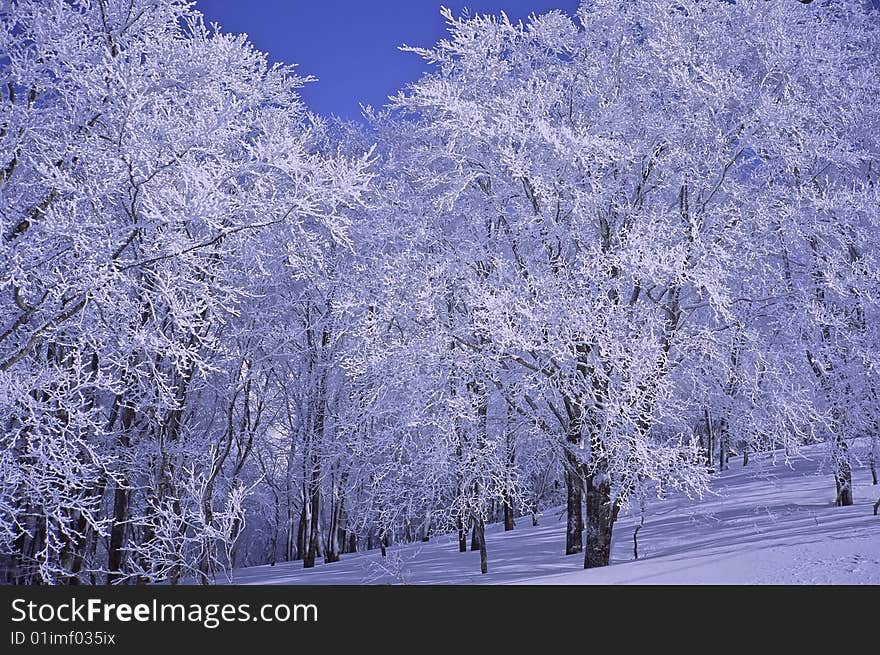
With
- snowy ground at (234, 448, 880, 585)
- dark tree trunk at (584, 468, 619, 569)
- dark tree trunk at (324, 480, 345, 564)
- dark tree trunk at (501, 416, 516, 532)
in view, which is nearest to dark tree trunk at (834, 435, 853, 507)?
snowy ground at (234, 448, 880, 585)

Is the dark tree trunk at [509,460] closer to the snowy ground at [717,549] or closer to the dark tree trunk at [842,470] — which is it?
the snowy ground at [717,549]

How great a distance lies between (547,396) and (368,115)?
38.5ft

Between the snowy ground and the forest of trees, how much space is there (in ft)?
2.66

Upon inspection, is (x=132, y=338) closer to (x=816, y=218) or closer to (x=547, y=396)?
(x=547, y=396)

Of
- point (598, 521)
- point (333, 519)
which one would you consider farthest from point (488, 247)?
point (333, 519)

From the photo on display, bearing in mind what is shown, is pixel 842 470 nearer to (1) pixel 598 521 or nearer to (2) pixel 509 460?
(1) pixel 598 521

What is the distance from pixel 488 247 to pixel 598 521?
4.28m

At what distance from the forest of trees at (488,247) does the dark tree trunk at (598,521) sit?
50mm

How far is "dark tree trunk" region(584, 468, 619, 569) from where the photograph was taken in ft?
28.7

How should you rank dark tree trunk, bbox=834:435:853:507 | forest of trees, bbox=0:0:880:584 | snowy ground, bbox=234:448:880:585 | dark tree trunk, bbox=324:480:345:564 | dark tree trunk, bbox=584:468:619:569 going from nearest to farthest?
snowy ground, bbox=234:448:880:585
forest of trees, bbox=0:0:880:584
dark tree trunk, bbox=584:468:619:569
dark tree trunk, bbox=834:435:853:507
dark tree trunk, bbox=324:480:345:564

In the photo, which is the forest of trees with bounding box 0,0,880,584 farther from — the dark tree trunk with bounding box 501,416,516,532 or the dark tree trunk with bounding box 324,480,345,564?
the dark tree trunk with bounding box 324,480,345,564

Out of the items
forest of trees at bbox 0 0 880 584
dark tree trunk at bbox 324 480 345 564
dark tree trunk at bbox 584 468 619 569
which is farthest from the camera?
dark tree trunk at bbox 324 480 345 564
